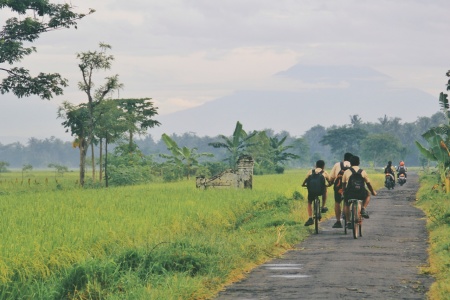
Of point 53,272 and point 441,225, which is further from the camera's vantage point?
point 441,225

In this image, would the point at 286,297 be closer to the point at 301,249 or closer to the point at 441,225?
the point at 301,249

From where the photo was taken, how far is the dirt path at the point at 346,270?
11031mm

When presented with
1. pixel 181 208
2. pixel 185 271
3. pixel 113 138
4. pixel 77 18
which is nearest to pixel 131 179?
pixel 113 138

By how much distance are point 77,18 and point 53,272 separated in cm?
3482

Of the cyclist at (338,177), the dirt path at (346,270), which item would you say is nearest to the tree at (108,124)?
the cyclist at (338,177)

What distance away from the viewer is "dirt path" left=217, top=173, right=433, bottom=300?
11.0 meters

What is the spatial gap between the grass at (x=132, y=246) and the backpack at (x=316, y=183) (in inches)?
38.3

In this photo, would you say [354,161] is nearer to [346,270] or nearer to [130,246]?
[346,270]

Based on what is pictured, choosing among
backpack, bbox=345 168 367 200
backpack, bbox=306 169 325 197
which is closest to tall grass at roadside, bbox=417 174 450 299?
backpack, bbox=345 168 367 200

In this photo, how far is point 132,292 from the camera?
1047 cm

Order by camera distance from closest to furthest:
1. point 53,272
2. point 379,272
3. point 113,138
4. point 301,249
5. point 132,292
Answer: point 132,292
point 53,272
point 379,272
point 301,249
point 113,138

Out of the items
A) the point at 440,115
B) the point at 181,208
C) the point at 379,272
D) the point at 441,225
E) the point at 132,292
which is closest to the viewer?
the point at 132,292

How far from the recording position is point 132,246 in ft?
47.5

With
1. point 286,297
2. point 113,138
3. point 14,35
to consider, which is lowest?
point 286,297
